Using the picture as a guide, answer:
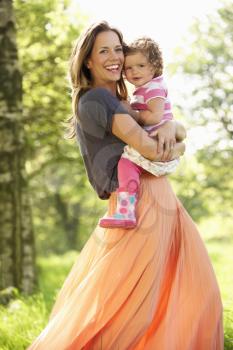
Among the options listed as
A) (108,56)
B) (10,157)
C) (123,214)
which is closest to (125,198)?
(123,214)

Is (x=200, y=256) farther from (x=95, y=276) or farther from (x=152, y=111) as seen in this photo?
(x=152, y=111)

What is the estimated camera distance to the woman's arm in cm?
366

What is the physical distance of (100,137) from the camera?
12.5 ft

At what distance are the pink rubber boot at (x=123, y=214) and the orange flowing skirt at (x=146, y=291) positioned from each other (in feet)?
0.24

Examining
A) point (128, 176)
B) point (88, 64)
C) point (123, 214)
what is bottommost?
point (123, 214)

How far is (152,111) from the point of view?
12.6ft

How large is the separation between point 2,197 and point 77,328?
389 cm

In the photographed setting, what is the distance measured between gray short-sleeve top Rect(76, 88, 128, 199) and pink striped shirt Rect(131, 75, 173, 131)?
178mm

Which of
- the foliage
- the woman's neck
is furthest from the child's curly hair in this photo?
the foliage

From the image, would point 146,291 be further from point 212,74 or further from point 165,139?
point 212,74

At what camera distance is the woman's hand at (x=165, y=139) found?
3.72m

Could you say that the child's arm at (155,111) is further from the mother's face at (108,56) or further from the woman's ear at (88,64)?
the woman's ear at (88,64)

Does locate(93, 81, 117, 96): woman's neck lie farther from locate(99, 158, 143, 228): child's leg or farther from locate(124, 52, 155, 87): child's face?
locate(99, 158, 143, 228): child's leg

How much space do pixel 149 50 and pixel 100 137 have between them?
1.85ft
